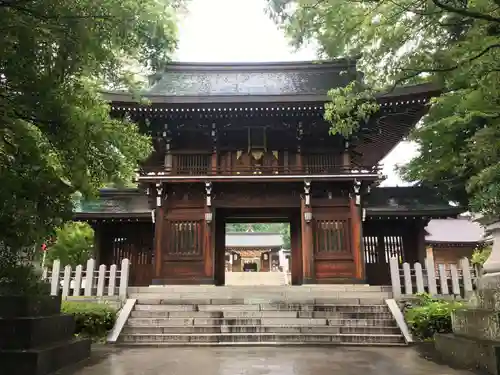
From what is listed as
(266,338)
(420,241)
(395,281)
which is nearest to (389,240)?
(420,241)

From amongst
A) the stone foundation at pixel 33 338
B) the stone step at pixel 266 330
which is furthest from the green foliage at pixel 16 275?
the stone step at pixel 266 330

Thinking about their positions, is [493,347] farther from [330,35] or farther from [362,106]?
[330,35]

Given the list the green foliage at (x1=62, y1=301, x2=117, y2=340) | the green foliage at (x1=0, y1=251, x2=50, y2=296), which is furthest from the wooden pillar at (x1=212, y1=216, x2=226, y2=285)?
the green foliage at (x1=0, y1=251, x2=50, y2=296)

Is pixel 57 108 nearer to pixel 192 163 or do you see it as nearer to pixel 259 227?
pixel 192 163

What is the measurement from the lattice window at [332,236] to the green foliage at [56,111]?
8.99 meters

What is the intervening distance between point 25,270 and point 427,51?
717 centimetres

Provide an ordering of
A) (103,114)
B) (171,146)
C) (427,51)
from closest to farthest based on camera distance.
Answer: (103,114) → (427,51) → (171,146)

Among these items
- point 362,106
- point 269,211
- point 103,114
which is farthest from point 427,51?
point 269,211

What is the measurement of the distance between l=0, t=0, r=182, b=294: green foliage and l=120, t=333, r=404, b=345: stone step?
12.9ft

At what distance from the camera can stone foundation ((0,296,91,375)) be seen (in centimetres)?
531

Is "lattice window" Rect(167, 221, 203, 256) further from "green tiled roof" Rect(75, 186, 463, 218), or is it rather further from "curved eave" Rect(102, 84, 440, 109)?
"curved eave" Rect(102, 84, 440, 109)

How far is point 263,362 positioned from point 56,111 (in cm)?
473

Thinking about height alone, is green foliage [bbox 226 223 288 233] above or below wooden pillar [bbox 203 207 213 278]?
above

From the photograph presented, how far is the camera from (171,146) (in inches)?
596
